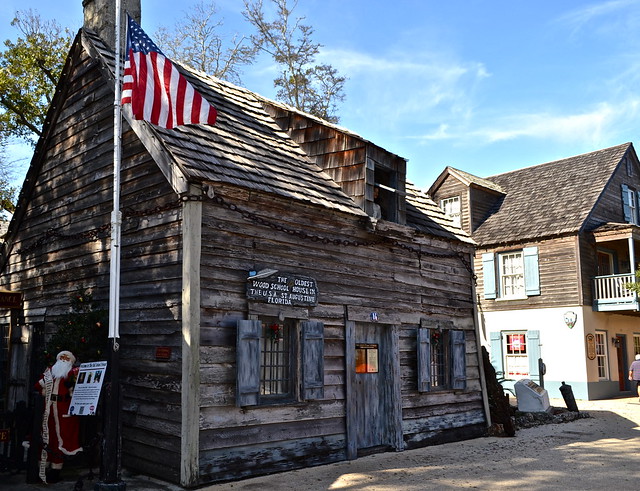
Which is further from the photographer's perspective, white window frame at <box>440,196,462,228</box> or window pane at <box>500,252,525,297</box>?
white window frame at <box>440,196,462,228</box>

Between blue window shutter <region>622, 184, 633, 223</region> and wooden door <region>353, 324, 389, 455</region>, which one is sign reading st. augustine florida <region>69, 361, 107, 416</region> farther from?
blue window shutter <region>622, 184, 633, 223</region>

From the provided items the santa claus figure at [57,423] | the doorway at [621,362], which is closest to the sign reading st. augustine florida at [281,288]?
the santa claus figure at [57,423]

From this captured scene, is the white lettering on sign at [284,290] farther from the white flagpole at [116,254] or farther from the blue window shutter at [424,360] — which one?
the blue window shutter at [424,360]

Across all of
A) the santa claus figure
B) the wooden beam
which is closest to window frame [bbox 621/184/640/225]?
the wooden beam

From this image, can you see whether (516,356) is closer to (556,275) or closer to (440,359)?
(556,275)

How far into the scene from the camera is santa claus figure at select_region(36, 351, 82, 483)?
26.5 feet

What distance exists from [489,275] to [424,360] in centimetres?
1302

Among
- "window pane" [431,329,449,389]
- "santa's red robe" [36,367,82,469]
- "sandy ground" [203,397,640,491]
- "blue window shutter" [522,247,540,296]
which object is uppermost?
"blue window shutter" [522,247,540,296]

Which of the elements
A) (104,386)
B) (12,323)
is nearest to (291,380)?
(104,386)

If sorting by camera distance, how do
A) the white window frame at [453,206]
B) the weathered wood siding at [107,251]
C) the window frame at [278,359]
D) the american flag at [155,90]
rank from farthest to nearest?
the white window frame at [453,206] → the window frame at [278,359] → the weathered wood siding at [107,251] → the american flag at [155,90]

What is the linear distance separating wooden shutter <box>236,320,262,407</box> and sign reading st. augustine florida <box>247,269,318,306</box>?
460 mm

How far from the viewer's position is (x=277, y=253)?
9.18 metres

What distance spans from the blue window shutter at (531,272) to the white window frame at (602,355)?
2571 millimetres

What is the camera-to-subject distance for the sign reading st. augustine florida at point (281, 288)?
862 cm
